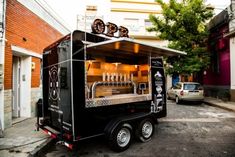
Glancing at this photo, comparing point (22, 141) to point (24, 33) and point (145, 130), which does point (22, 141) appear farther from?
point (24, 33)

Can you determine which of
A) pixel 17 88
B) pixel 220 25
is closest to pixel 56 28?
pixel 17 88

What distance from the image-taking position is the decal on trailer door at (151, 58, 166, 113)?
7.23 meters

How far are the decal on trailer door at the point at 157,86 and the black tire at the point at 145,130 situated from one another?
22.9 inches

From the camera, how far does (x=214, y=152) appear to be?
18.0 feet

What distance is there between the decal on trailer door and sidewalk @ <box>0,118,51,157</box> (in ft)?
11.9

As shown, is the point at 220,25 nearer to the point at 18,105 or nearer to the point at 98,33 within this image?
the point at 98,33

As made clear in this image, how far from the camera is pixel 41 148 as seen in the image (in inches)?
217

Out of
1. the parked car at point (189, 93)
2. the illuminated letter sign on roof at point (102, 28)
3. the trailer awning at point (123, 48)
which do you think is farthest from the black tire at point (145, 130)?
the parked car at point (189, 93)

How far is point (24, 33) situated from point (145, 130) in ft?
20.3

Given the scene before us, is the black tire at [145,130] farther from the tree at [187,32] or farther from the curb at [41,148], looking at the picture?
the tree at [187,32]

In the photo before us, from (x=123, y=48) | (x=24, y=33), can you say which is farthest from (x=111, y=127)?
(x=24, y=33)

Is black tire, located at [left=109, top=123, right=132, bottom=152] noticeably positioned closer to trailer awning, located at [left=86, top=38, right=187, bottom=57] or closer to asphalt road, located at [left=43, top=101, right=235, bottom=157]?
asphalt road, located at [left=43, top=101, right=235, bottom=157]

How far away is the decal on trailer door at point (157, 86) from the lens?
7227 millimetres

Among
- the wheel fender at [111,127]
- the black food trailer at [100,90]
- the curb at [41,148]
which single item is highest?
the black food trailer at [100,90]
